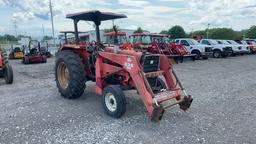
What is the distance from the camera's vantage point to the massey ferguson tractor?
4.80 m

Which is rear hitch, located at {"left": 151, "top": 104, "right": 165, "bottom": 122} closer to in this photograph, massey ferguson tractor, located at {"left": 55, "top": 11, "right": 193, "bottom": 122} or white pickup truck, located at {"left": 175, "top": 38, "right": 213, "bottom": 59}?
massey ferguson tractor, located at {"left": 55, "top": 11, "right": 193, "bottom": 122}

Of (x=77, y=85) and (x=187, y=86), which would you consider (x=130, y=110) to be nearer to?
(x=77, y=85)

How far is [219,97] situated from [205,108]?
1.29 meters

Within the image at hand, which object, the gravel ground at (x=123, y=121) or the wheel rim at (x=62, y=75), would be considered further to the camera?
the wheel rim at (x=62, y=75)

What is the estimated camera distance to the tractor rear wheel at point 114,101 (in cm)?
487

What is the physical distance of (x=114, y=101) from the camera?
5.08 meters

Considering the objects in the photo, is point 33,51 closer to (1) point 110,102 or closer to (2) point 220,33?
(1) point 110,102

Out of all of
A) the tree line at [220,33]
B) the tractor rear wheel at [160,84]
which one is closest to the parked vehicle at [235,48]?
the tractor rear wheel at [160,84]

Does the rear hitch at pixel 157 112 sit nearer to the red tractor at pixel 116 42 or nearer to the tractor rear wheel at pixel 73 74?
the red tractor at pixel 116 42

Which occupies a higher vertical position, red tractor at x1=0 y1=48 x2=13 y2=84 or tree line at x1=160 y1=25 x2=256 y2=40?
tree line at x1=160 y1=25 x2=256 y2=40

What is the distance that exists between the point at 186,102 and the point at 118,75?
167 centimetres

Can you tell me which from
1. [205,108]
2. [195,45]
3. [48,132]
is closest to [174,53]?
[195,45]

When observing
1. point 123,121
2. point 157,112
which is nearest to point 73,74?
point 123,121

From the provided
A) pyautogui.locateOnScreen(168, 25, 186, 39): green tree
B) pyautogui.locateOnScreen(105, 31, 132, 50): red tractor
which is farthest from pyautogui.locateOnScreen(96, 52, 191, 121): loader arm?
pyautogui.locateOnScreen(168, 25, 186, 39): green tree
